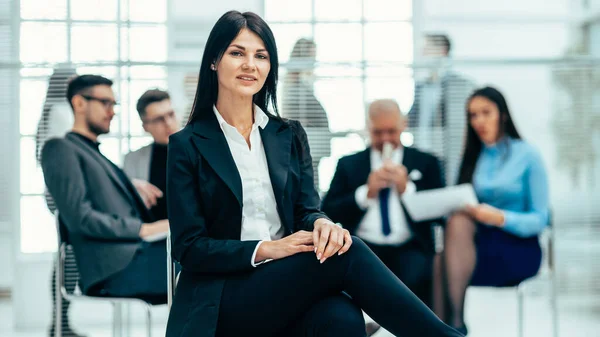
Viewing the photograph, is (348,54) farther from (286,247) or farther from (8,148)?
(286,247)

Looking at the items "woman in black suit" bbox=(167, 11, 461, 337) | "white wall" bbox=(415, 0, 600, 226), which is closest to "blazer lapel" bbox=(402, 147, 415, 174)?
"woman in black suit" bbox=(167, 11, 461, 337)

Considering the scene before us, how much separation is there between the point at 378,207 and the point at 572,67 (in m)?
1.24

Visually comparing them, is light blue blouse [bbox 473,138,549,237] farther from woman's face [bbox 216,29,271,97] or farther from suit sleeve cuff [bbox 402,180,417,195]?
woman's face [bbox 216,29,271,97]

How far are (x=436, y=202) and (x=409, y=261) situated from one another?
28cm

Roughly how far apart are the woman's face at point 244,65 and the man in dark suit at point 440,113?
1805mm

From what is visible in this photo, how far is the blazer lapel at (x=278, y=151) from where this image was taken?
1930 millimetres

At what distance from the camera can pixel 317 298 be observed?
175cm

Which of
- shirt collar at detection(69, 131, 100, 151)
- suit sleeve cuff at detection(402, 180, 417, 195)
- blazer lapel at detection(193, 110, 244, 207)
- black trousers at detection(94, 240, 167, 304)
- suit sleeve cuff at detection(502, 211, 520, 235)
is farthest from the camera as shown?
suit sleeve cuff at detection(402, 180, 417, 195)

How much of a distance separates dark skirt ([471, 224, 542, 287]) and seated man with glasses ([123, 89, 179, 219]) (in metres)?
1.40

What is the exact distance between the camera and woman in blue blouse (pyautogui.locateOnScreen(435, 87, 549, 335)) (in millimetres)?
3293

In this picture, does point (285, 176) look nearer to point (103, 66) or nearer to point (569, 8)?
point (103, 66)

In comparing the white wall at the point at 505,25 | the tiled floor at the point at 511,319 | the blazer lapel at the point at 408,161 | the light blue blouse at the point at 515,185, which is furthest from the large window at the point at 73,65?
the white wall at the point at 505,25

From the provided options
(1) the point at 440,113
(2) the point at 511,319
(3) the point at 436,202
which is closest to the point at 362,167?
(3) the point at 436,202

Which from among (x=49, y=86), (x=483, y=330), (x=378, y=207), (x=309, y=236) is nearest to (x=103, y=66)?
(x=49, y=86)
